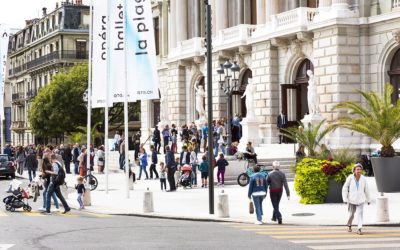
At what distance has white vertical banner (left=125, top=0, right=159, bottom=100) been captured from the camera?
2861 centimetres

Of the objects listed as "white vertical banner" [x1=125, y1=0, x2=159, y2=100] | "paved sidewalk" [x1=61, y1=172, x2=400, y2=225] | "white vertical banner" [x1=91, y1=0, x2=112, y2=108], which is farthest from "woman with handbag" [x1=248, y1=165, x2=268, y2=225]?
"white vertical banner" [x1=91, y1=0, x2=112, y2=108]

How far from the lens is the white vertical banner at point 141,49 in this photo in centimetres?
2861

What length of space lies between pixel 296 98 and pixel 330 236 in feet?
84.4

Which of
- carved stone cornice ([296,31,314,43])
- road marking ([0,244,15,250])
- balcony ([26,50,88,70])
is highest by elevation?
balcony ([26,50,88,70])

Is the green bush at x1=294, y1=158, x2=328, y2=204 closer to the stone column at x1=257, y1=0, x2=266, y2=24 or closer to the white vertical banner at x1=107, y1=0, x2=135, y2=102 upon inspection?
the white vertical banner at x1=107, y1=0, x2=135, y2=102

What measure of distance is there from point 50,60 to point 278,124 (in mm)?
55678

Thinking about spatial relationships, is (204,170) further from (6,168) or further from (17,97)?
(17,97)

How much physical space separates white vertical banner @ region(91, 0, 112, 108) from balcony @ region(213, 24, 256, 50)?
15.1m

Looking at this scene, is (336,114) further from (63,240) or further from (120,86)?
(63,240)

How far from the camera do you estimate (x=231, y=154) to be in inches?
1438

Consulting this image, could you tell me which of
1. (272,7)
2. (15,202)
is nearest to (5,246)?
(15,202)

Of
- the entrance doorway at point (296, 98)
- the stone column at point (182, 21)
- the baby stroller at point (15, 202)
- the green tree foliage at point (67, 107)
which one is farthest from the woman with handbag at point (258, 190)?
the green tree foliage at point (67, 107)

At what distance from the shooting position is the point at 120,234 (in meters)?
18.1

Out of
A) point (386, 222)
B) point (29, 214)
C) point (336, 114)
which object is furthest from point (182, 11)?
point (386, 222)
